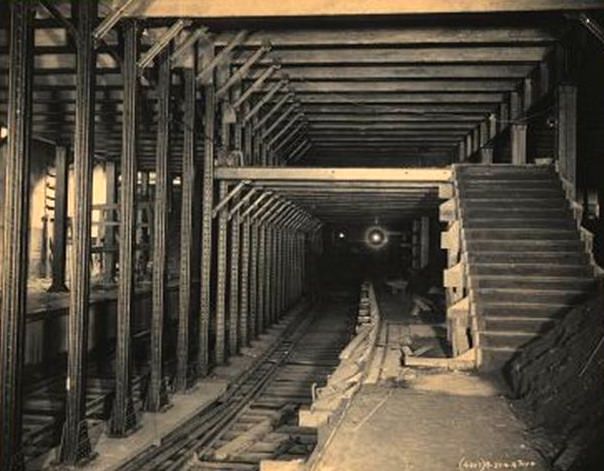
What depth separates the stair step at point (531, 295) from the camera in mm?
7695

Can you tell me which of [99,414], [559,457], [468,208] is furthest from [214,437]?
[468,208]

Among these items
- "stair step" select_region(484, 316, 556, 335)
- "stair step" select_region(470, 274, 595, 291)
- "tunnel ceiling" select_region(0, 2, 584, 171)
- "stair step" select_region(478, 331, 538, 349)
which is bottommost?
"stair step" select_region(478, 331, 538, 349)

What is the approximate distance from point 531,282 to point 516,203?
199 cm

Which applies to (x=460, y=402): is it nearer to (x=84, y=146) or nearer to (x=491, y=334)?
(x=491, y=334)

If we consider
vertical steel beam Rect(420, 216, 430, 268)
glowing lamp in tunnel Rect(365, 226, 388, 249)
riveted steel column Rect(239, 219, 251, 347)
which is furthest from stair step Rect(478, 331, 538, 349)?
glowing lamp in tunnel Rect(365, 226, 388, 249)

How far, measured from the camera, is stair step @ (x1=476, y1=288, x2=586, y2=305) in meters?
7.70

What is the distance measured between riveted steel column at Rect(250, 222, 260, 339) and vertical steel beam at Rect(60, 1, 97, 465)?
21.8ft

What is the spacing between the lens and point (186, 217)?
8.59 m

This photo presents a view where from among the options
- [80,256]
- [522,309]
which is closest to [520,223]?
[522,309]

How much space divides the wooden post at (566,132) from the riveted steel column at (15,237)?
27.7 ft

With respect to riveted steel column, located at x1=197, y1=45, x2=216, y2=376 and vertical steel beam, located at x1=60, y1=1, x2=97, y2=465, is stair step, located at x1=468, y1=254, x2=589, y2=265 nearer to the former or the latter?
riveted steel column, located at x1=197, y1=45, x2=216, y2=376

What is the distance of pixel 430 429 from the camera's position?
15.5 ft

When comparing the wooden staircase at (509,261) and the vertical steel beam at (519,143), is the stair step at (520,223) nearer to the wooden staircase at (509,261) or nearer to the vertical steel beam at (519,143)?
the wooden staircase at (509,261)

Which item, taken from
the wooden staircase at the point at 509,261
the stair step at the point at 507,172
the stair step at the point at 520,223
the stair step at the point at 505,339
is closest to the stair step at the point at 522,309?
the wooden staircase at the point at 509,261
